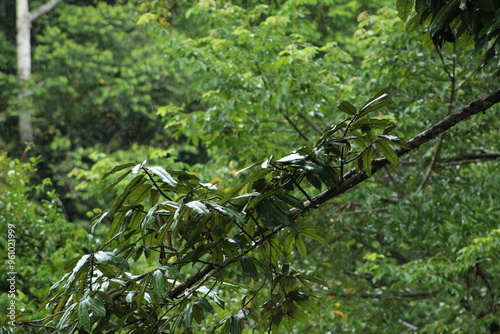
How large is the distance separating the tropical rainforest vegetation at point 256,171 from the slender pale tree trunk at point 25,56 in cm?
4

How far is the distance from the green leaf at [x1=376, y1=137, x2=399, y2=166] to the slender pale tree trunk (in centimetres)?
996

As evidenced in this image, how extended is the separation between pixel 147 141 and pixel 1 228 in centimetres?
826

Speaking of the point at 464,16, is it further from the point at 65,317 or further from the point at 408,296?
the point at 408,296

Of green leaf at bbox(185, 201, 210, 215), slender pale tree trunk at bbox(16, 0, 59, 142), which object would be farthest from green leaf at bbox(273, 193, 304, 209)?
slender pale tree trunk at bbox(16, 0, 59, 142)

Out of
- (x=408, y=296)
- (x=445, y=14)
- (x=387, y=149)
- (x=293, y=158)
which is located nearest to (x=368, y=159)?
(x=387, y=149)

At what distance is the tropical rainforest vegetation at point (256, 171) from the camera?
41.1 inches

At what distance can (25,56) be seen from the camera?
10516 mm

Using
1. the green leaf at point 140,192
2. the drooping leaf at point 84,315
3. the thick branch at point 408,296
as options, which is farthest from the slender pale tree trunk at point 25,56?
the drooping leaf at point 84,315

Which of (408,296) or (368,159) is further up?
(368,159)

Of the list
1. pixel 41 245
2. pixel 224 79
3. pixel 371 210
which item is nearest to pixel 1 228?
pixel 41 245

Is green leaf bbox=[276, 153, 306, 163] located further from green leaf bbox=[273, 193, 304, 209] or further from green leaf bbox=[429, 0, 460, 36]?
green leaf bbox=[429, 0, 460, 36]

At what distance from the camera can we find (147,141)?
1165 cm

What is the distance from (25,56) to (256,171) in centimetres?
1070

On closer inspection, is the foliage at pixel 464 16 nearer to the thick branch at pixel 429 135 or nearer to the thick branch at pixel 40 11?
the thick branch at pixel 429 135
